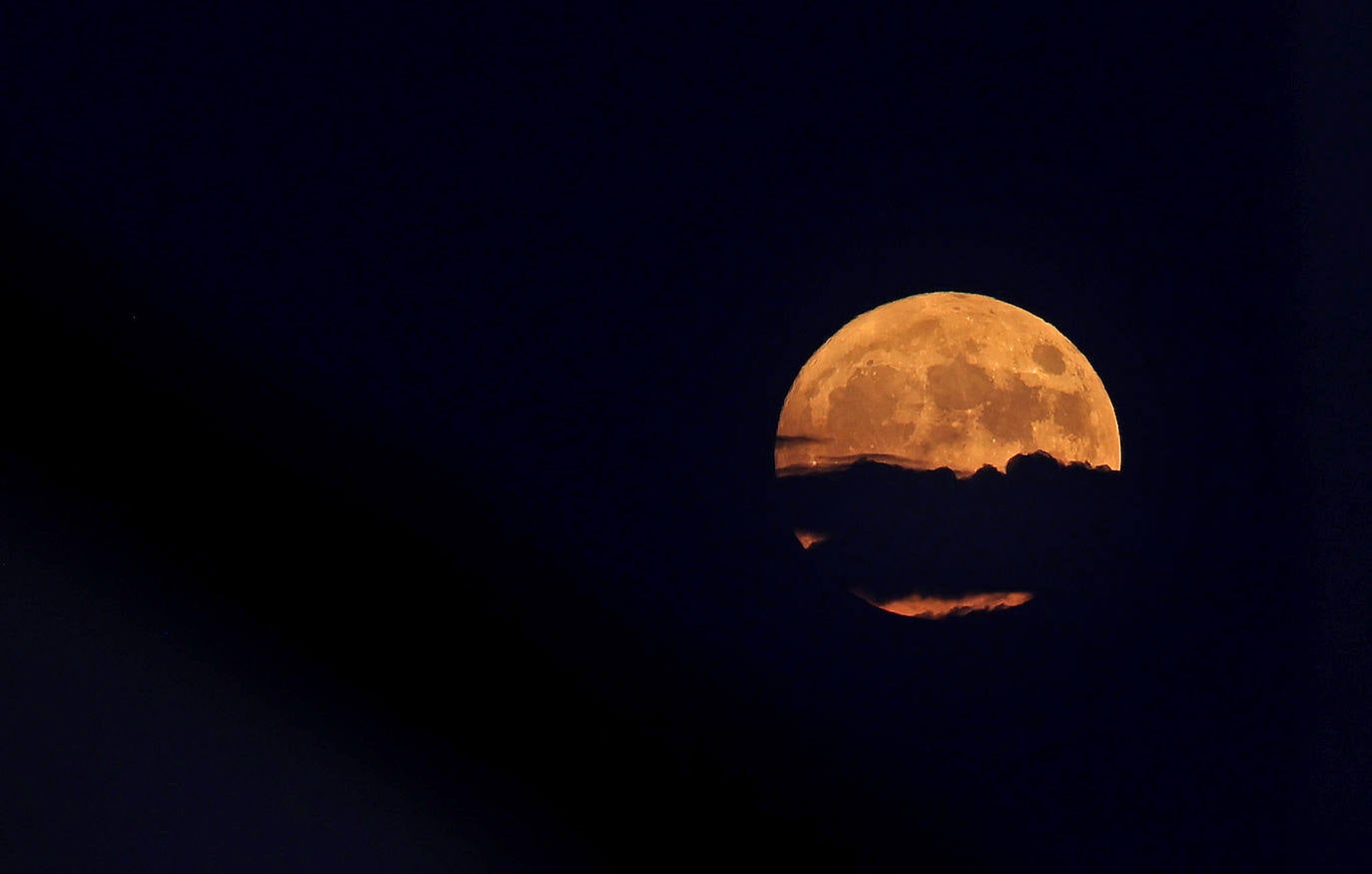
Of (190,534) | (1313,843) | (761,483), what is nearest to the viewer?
(190,534)

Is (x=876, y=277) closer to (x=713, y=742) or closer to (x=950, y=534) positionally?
(x=950, y=534)

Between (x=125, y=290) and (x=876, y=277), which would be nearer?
(x=125, y=290)

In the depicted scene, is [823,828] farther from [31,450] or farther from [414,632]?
[31,450]

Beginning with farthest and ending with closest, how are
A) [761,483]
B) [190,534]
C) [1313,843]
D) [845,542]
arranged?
[761,483], [845,542], [1313,843], [190,534]

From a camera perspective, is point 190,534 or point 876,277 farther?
point 876,277

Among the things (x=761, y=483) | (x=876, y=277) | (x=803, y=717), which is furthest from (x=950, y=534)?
(x=803, y=717)

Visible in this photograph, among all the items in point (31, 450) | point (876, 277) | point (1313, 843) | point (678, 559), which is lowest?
point (1313, 843)

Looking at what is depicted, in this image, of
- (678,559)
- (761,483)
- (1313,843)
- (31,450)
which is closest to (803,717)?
(31,450)

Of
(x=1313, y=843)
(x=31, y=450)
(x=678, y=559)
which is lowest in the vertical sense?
(x=1313, y=843)

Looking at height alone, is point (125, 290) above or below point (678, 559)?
above
